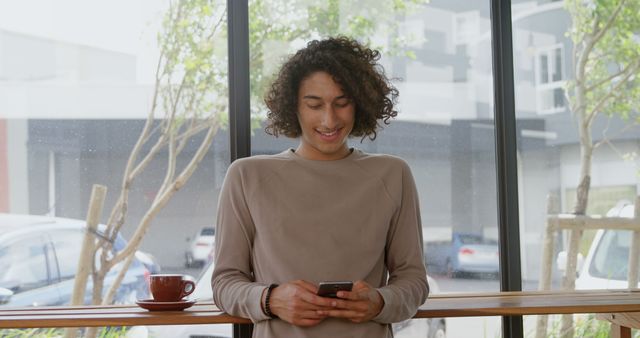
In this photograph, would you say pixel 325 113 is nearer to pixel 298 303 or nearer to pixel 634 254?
pixel 298 303

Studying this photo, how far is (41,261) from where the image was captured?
266cm

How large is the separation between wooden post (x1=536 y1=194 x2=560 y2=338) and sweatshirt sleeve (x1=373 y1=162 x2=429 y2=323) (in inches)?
35.1

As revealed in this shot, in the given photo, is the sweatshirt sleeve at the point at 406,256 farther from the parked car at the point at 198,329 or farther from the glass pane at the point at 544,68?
the glass pane at the point at 544,68

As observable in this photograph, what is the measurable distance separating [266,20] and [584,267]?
1379 millimetres

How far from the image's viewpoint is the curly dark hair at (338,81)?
7.34 ft

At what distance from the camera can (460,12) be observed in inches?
118

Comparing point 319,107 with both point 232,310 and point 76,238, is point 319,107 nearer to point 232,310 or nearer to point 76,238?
point 232,310

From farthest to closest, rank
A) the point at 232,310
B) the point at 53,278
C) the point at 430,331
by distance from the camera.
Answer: the point at 430,331 → the point at 53,278 → the point at 232,310

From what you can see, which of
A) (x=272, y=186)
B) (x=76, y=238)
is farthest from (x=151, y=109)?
(x=272, y=186)

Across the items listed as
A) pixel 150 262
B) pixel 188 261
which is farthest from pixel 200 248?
pixel 150 262

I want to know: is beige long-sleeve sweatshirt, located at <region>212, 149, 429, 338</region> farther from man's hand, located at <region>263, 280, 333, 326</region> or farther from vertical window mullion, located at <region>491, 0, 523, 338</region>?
vertical window mullion, located at <region>491, 0, 523, 338</region>

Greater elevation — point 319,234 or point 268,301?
point 319,234

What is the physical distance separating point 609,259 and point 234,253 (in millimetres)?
1506

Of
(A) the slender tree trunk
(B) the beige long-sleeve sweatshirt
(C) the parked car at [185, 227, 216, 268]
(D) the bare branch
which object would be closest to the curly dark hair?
(B) the beige long-sleeve sweatshirt
